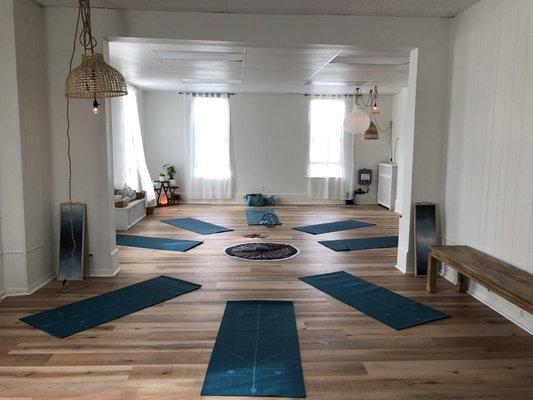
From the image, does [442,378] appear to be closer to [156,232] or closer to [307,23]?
[307,23]

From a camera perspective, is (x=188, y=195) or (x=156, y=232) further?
(x=188, y=195)

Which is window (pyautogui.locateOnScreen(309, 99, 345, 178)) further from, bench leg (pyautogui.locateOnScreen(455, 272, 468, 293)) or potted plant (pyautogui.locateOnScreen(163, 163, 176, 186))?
bench leg (pyautogui.locateOnScreen(455, 272, 468, 293))

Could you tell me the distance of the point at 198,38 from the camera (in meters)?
3.92

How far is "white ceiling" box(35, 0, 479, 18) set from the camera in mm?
3625

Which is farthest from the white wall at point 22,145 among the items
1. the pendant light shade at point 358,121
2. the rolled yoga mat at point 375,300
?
the pendant light shade at point 358,121

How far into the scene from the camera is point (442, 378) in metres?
2.37

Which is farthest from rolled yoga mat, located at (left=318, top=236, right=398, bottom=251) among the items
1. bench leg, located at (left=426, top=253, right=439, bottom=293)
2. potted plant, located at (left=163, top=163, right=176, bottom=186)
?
potted plant, located at (left=163, top=163, right=176, bottom=186)

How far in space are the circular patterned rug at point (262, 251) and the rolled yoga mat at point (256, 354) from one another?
1.44 m

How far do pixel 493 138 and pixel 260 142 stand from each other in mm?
6115

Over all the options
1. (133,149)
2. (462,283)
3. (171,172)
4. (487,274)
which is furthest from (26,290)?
(171,172)

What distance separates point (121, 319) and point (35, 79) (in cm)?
232

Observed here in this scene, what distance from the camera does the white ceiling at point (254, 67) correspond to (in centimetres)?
478

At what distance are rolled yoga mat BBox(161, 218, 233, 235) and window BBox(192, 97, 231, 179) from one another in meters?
2.00

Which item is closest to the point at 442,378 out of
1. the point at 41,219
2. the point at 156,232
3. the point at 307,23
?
the point at 307,23
